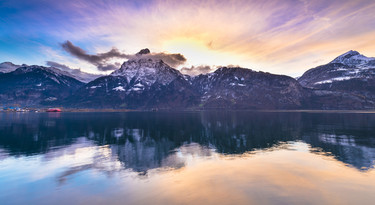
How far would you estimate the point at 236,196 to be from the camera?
882 inches

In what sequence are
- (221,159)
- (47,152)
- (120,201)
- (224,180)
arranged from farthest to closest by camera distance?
(47,152) → (221,159) → (224,180) → (120,201)

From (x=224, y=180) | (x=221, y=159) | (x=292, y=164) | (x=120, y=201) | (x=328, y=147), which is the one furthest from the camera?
(x=328, y=147)

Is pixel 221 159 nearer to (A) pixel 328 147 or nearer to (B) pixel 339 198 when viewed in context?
(B) pixel 339 198

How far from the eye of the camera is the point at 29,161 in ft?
124

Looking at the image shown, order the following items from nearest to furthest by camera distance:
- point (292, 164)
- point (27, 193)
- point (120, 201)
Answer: point (120, 201) < point (27, 193) < point (292, 164)

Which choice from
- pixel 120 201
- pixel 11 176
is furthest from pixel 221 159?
pixel 11 176

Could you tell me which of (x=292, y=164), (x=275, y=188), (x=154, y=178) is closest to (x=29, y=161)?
(x=154, y=178)

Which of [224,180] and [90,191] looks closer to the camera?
[90,191]

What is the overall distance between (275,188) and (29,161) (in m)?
44.2

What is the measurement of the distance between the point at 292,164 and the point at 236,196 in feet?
63.3

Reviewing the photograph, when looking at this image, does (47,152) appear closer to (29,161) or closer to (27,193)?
(29,161)

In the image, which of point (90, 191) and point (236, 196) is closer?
point (236, 196)

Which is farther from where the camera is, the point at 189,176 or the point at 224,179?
the point at 189,176

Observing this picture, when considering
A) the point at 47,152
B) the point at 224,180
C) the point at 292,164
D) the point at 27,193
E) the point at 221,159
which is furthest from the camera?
the point at 47,152
